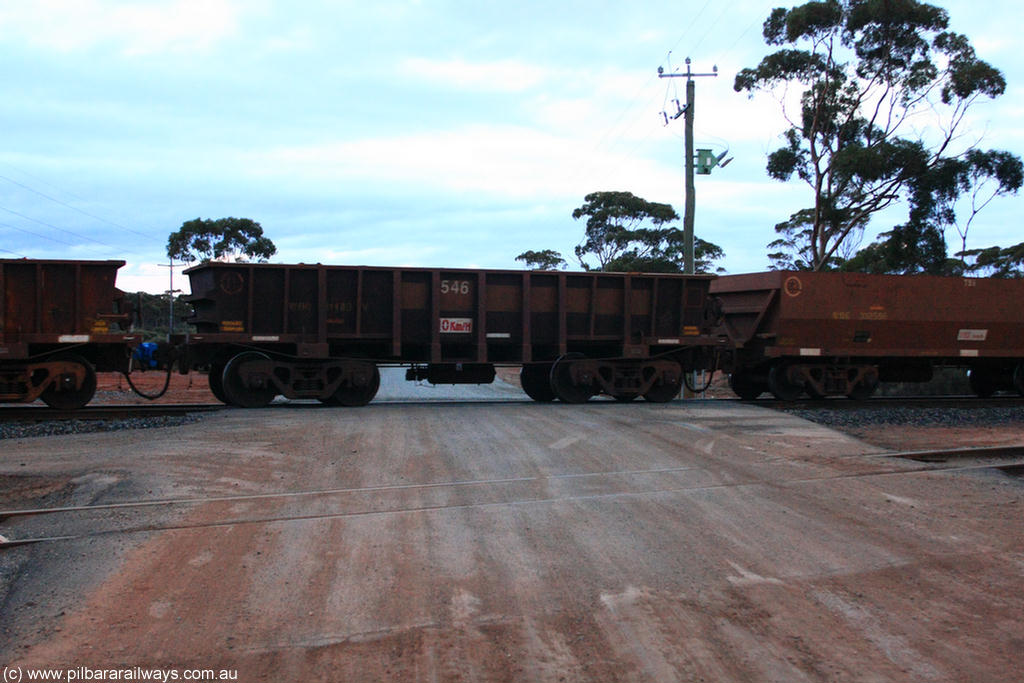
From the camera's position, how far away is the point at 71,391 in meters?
12.9

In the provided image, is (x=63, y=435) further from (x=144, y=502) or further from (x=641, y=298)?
(x=641, y=298)

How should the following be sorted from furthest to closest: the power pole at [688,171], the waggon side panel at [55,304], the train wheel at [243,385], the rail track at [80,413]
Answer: the power pole at [688,171], the train wheel at [243,385], the waggon side panel at [55,304], the rail track at [80,413]

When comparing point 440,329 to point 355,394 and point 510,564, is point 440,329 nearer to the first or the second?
point 355,394

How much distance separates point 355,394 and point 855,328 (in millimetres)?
10500

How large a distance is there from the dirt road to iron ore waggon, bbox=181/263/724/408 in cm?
497

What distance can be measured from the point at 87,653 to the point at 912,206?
32109 millimetres

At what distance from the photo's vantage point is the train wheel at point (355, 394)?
1453 centimetres

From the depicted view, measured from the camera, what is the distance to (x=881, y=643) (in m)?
4.51

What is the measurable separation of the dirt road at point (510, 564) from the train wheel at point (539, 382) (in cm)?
727

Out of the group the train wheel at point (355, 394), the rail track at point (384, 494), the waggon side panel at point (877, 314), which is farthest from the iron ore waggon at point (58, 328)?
the waggon side panel at point (877, 314)

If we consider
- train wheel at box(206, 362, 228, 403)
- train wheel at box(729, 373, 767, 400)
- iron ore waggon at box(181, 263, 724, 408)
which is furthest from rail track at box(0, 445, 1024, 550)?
train wheel at box(729, 373, 767, 400)

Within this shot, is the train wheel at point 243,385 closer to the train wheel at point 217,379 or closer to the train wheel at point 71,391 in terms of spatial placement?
the train wheel at point 217,379

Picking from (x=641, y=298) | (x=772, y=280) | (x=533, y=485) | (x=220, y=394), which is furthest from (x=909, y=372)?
(x=220, y=394)

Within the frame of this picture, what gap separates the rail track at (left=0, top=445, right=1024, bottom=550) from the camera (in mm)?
6051
